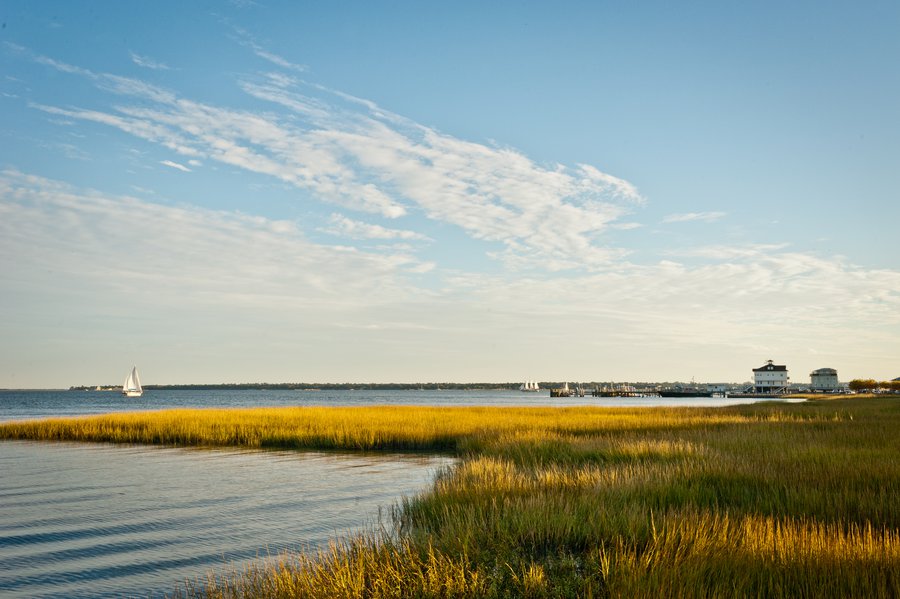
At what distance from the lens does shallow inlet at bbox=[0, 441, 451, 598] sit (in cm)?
1148

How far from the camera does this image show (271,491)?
64.7ft

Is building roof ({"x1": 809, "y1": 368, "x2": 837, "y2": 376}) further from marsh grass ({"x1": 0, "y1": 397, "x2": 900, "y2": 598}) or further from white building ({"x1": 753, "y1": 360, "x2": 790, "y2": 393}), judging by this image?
marsh grass ({"x1": 0, "y1": 397, "x2": 900, "y2": 598})

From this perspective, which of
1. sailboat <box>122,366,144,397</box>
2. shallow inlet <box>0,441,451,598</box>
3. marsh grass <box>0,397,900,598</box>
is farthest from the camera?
sailboat <box>122,366,144,397</box>

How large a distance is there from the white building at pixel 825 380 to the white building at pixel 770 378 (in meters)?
12.0

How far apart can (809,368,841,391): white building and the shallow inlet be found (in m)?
174

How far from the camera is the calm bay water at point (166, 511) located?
11.5 metres

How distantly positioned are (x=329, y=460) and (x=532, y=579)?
21.7 meters

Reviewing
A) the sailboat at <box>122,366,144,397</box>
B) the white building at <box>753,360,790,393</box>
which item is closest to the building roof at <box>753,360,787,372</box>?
the white building at <box>753,360,790,393</box>

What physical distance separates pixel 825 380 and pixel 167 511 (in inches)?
7417

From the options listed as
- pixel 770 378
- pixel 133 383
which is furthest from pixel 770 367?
pixel 133 383

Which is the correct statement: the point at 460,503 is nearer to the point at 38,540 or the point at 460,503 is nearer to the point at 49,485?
the point at 38,540

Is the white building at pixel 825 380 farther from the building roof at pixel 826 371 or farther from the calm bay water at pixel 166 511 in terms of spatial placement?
the calm bay water at pixel 166 511

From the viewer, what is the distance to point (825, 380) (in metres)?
170

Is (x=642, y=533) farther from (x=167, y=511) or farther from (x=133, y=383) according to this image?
(x=133, y=383)
